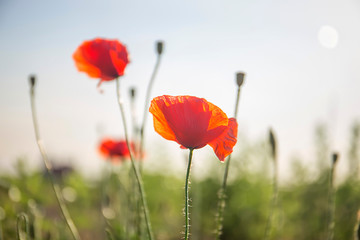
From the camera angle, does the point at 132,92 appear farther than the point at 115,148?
No

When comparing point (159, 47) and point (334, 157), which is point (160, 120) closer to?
point (159, 47)

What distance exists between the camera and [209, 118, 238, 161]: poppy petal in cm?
73

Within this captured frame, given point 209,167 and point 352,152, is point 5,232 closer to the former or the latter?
point 209,167

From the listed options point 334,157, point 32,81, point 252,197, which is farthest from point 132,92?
point 252,197

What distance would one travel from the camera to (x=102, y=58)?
39.4 inches

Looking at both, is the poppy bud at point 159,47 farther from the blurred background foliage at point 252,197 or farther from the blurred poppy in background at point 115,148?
the blurred background foliage at point 252,197

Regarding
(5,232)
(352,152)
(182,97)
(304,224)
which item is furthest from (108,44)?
(304,224)

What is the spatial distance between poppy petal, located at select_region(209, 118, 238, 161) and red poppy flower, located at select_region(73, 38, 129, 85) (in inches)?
14.5

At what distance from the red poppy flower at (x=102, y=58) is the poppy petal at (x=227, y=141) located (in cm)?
37

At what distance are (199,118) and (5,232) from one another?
Result: 1258 millimetres

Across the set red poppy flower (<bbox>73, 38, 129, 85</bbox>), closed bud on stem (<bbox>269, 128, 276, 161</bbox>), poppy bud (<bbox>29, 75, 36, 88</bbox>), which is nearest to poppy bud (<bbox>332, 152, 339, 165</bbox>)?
closed bud on stem (<bbox>269, 128, 276, 161</bbox>)

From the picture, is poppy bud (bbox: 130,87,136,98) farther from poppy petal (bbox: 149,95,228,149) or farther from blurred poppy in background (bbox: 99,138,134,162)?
blurred poppy in background (bbox: 99,138,134,162)

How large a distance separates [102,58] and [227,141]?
1.51 feet

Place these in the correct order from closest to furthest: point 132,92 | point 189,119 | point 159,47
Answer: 1. point 189,119
2. point 159,47
3. point 132,92
